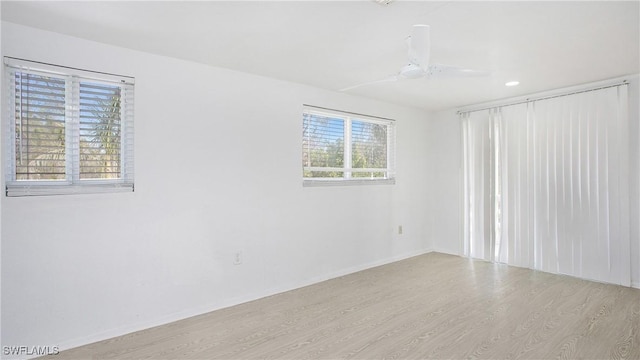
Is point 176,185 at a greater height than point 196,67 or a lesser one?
lesser

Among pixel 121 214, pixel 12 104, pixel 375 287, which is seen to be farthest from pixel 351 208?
pixel 12 104

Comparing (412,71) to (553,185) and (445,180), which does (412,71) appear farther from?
(445,180)

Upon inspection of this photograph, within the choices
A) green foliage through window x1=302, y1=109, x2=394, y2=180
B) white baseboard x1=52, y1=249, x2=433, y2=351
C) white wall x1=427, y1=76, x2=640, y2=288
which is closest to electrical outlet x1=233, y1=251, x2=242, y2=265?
white baseboard x1=52, y1=249, x2=433, y2=351

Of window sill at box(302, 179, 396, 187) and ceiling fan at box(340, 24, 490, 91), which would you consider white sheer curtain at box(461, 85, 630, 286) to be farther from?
ceiling fan at box(340, 24, 490, 91)

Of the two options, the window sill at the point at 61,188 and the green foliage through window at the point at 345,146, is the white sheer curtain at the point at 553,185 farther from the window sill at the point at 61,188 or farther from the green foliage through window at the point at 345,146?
the window sill at the point at 61,188

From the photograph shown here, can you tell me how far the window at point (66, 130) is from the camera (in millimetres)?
2338

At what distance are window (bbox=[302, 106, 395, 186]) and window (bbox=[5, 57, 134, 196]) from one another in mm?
1821

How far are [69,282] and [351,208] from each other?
2866 mm

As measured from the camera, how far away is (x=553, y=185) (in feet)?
13.6

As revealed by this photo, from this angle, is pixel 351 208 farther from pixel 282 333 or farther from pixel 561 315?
pixel 561 315

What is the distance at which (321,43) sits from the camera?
2.62m

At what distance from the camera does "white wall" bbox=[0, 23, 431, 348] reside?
7.81ft

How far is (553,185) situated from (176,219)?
4.16 metres
